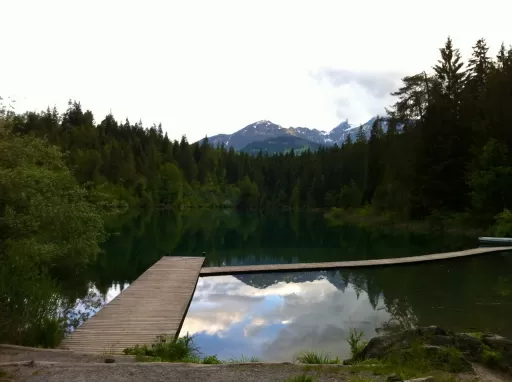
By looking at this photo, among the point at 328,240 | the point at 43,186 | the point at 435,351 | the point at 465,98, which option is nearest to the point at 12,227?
the point at 43,186

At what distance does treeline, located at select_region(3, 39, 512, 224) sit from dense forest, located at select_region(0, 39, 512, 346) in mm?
114

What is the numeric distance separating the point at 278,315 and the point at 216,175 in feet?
316

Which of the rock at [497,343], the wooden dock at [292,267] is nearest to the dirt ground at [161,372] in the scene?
the rock at [497,343]

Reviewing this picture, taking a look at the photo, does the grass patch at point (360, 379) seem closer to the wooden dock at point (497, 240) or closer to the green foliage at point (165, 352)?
the green foliage at point (165, 352)

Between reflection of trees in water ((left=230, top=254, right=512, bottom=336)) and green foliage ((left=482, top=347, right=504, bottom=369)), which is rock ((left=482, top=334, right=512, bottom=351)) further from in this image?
reflection of trees in water ((left=230, top=254, right=512, bottom=336))

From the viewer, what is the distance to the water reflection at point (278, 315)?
332 inches

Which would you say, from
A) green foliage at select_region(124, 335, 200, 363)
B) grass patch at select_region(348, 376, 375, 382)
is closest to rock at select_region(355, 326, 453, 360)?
grass patch at select_region(348, 376, 375, 382)

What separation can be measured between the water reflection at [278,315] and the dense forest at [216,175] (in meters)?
3.25

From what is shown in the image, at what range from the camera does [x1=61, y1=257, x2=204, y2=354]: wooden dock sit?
7.53 m

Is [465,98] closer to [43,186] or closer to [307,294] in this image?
[307,294]

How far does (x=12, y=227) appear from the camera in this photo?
28.1ft

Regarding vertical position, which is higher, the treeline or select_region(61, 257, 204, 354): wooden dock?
the treeline

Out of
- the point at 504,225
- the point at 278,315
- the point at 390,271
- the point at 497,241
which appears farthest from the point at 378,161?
the point at 278,315

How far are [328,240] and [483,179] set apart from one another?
10.1m
